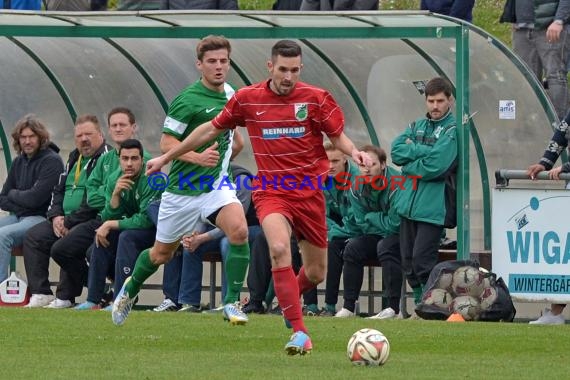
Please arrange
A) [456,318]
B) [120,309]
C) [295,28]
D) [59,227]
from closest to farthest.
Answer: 1. [120,309]
2. [456,318]
3. [295,28]
4. [59,227]

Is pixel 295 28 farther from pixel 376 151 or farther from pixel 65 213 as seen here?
pixel 65 213

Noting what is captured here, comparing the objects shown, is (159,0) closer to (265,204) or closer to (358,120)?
(358,120)

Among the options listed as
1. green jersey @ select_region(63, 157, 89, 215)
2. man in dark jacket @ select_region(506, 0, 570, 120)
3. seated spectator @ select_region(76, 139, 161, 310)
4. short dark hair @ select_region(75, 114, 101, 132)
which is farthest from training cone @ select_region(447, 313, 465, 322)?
short dark hair @ select_region(75, 114, 101, 132)

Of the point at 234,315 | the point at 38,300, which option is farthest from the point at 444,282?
the point at 38,300

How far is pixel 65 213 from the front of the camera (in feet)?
52.5

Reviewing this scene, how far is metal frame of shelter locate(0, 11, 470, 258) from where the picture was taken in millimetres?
14742

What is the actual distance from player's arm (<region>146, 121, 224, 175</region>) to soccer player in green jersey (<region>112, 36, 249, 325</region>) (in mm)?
1066

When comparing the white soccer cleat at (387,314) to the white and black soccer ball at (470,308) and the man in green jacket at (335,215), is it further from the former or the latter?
the white and black soccer ball at (470,308)

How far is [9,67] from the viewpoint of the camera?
16.9 m

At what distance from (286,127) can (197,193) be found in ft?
6.02

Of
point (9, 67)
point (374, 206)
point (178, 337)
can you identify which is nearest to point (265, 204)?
point (178, 337)

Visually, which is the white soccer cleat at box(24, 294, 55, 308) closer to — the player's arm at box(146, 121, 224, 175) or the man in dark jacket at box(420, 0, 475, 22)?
the player's arm at box(146, 121, 224, 175)

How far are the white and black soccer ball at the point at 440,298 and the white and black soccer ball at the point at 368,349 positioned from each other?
167 inches

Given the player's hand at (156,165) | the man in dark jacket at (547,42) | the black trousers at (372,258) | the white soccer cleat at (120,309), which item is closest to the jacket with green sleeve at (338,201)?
the black trousers at (372,258)
